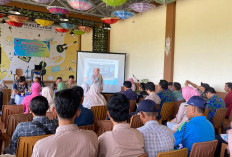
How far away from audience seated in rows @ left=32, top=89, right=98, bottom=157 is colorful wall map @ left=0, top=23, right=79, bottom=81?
31.4 feet

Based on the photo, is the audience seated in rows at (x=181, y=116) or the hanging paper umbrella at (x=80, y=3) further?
the hanging paper umbrella at (x=80, y=3)

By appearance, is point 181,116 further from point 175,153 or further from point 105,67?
point 105,67

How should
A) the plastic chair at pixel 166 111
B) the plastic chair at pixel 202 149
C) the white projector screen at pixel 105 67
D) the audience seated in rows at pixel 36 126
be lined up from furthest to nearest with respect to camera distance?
the white projector screen at pixel 105 67
the plastic chair at pixel 166 111
the audience seated in rows at pixel 36 126
the plastic chair at pixel 202 149

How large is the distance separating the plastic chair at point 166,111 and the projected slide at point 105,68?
4.85 meters

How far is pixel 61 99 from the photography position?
4.47ft

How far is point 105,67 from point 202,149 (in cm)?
712

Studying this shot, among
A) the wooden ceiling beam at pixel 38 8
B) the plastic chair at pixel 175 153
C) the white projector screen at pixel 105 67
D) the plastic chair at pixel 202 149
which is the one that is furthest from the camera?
the white projector screen at pixel 105 67

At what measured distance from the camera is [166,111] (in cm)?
380

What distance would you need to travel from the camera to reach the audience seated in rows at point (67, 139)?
45.9 inches

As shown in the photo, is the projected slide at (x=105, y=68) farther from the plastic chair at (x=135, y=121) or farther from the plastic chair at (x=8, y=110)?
the plastic chair at (x=135, y=121)

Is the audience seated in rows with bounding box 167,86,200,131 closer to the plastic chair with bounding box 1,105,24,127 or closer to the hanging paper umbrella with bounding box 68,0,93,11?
the plastic chair with bounding box 1,105,24,127

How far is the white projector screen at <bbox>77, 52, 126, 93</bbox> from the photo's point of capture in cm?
845

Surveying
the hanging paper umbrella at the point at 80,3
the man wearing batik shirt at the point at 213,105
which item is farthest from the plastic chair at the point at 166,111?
the hanging paper umbrella at the point at 80,3

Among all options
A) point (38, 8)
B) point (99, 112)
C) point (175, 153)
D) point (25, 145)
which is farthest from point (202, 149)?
point (38, 8)
